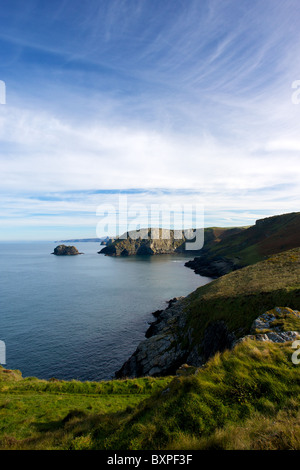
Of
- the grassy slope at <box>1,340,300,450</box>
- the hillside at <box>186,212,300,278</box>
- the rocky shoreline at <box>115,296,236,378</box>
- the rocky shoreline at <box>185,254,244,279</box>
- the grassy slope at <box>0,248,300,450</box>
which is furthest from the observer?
the rocky shoreline at <box>185,254,244,279</box>

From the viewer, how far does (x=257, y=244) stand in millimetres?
149000

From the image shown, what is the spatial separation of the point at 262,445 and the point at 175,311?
50539 millimetres

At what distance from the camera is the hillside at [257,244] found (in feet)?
409

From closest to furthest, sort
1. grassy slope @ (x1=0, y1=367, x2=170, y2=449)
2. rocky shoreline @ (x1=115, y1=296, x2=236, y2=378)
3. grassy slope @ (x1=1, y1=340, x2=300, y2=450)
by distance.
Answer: grassy slope @ (x1=1, y1=340, x2=300, y2=450) → grassy slope @ (x1=0, y1=367, x2=170, y2=449) → rocky shoreline @ (x1=115, y1=296, x2=236, y2=378)

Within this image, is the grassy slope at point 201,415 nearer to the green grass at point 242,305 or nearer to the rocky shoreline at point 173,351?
the green grass at point 242,305

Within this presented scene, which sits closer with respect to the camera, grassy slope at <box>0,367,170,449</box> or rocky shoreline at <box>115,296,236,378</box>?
grassy slope at <box>0,367,170,449</box>

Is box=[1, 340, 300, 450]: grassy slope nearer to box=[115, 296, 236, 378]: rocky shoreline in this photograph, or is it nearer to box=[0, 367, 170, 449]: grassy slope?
box=[0, 367, 170, 449]: grassy slope

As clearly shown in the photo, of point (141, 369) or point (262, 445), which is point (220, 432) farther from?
point (141, 369)

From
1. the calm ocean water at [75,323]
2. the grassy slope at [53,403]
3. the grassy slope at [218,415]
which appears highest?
the grassy slope at [218,415]

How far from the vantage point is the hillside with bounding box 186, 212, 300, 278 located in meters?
125
